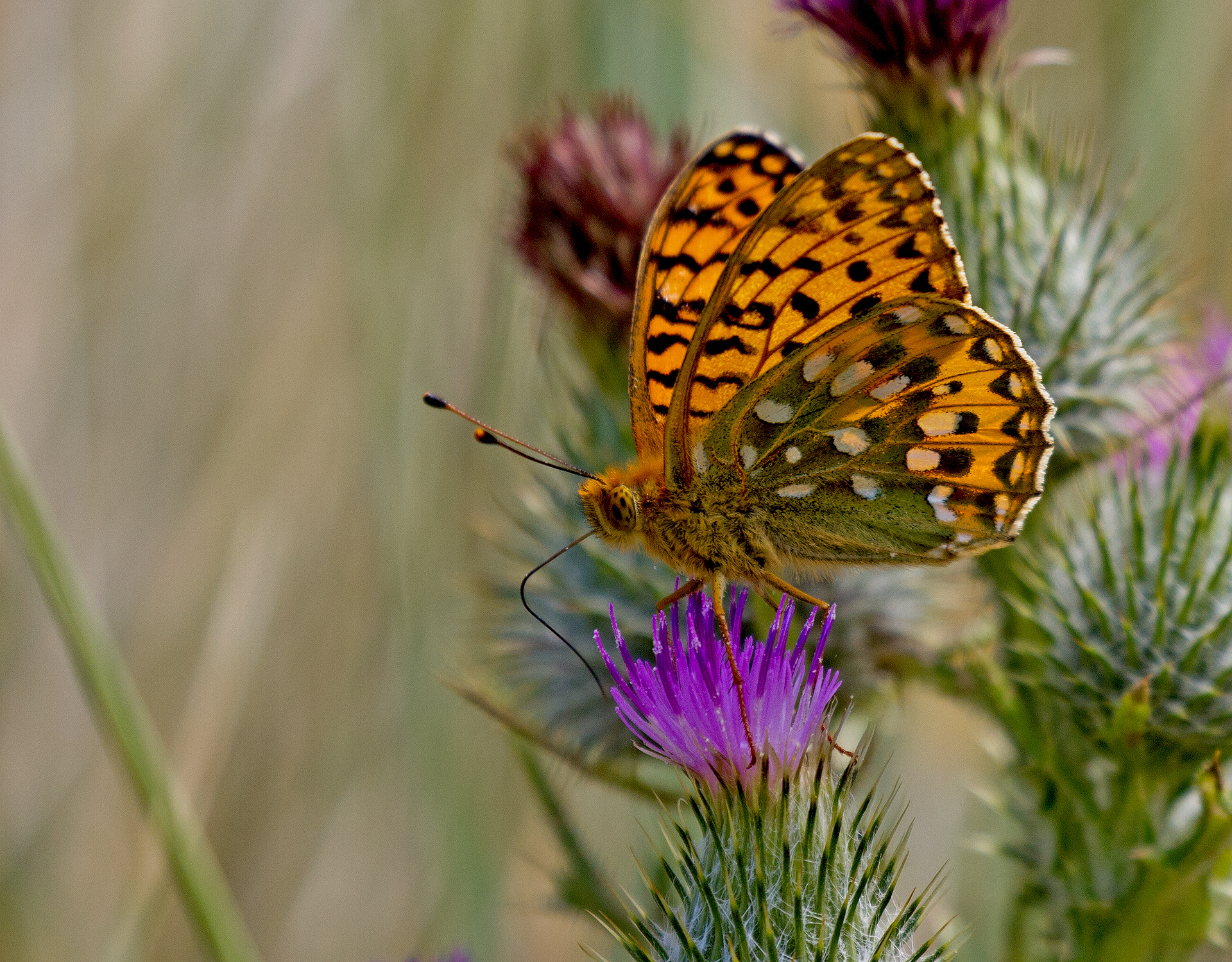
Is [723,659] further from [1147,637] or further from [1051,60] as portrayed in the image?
[1051,60]

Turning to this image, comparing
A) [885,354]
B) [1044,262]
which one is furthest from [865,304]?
[1044,262]

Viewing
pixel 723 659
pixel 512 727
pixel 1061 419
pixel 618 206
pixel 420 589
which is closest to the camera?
pixel 723 659

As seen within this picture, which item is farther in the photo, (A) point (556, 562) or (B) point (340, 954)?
(B) point (340, 954)

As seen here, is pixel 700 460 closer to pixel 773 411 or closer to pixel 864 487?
pixel 773 411


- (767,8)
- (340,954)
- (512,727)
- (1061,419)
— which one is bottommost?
(340,954)

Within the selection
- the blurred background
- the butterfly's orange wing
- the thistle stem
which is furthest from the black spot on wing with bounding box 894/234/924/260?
the thistle stem

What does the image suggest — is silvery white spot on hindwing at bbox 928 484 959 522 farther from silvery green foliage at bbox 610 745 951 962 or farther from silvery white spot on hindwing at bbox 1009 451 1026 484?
silvery green foliage at bbox 610 745 951 962

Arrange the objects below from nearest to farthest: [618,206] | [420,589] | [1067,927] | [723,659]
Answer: [723,659] < [1067,927] < [618,206] < [420,589]

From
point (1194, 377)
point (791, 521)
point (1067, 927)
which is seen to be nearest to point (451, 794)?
point (791, 521)
